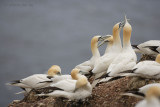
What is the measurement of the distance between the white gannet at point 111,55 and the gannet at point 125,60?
0.41 m

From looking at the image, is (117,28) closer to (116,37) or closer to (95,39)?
(116,37)

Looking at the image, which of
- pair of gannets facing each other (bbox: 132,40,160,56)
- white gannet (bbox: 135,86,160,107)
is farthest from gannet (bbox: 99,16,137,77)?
white gannet (bbox: 135,86,160,107)

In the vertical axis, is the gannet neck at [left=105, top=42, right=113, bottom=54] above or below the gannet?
above

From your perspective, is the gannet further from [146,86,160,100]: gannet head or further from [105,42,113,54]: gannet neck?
[146,86,160,100]: gannet head

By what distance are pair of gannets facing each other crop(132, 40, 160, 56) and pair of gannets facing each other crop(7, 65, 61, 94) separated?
2463mm

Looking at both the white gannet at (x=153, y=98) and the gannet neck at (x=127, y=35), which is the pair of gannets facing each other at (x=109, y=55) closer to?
the gannet neck at (x=127, y=35)

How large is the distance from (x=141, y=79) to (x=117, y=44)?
2.80 metres

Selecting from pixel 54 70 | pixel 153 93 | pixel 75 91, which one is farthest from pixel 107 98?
pixel 153 93

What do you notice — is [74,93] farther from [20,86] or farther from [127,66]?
[20,86]

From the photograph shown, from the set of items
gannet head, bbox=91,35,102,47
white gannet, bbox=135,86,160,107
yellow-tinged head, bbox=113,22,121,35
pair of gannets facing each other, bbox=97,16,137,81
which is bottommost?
white gannet, bbox=135,86,160,107

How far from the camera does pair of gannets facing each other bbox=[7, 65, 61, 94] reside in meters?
9.94

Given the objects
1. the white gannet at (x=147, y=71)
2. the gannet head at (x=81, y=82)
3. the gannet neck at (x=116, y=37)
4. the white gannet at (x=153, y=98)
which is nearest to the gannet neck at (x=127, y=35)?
the gannet neck at (x=116, y=37)

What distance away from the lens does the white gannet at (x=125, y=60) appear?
870 cm

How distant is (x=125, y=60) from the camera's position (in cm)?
918
